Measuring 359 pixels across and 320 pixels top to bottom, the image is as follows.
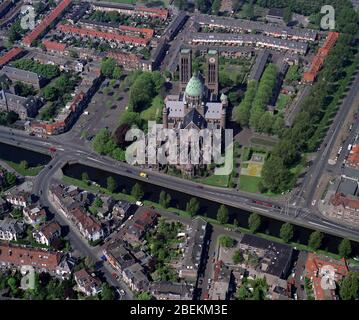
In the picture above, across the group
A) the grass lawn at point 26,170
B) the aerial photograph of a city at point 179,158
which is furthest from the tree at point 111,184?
the grass lawn at point 26,170

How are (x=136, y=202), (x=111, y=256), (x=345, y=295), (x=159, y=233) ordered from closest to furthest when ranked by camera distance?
1. (x=345, y=295)
2. (x=111, y=256)
3. (x=159, y=233)
4. (x=136, y=202)

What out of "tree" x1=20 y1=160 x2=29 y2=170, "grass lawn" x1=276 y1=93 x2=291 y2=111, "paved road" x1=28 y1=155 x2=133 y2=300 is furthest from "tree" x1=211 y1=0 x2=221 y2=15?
"tree" x1=20 y1=160 x2=29 y2=170

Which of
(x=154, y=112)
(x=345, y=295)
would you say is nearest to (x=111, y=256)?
(x=345, y=295)

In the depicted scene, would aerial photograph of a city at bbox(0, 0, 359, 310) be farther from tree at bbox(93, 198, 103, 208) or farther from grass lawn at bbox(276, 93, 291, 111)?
grass lawn at bbox(276, 93, 291, 111)

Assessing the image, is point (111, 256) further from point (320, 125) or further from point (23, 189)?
point (320, 125)

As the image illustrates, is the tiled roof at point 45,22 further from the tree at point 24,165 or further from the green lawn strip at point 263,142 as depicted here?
the green lawn strip at point 263,142

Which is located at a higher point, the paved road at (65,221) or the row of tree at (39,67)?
the row of tree at (39,67)
